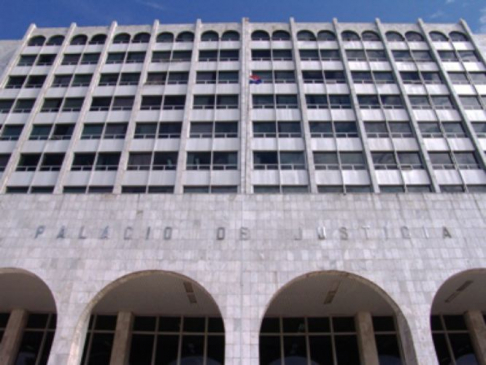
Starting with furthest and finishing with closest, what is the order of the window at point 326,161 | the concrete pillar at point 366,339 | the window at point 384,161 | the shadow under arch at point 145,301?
the window at point 384,161 → the window at point 326,161 → the concrete pillar at point 366,339 → the shadow under arch at point 145,301

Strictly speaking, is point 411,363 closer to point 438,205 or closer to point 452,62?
point 438,205

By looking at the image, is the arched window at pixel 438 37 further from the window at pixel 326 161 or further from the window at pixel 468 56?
the window at pixel 326 161

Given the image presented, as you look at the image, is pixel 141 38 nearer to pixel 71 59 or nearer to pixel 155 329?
pixel 71 59

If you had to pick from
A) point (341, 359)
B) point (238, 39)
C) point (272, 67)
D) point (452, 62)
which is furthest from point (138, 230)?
point (452, 62)

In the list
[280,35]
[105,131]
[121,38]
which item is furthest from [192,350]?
[121,38]

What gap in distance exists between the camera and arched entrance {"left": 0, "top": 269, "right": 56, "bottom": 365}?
22344 millimetres

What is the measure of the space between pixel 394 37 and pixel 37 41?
31860 millimetres

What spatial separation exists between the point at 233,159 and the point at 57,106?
14.9m

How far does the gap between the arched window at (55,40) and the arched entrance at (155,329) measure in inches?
998

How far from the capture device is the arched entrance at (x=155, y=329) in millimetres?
22469

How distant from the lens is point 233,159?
28.5 metres

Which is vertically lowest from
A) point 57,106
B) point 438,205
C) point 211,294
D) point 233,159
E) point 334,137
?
point 211,294

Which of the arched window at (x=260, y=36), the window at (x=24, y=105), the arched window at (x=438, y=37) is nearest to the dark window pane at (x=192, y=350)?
the window at (x=24, y=105)

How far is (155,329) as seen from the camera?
24062 millimetres
